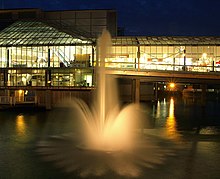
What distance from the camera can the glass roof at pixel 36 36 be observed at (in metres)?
48.0

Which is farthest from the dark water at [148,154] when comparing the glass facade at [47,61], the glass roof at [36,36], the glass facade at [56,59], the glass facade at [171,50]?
the glass facade at [171,50]

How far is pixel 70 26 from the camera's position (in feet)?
216

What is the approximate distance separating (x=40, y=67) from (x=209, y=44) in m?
25.3

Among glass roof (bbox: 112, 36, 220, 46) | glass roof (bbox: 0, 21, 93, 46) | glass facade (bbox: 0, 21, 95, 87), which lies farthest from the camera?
glass roof (bbox: 112, 36, 220, 46)

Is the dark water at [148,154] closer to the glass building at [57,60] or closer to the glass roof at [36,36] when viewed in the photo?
the glass building at [57,60]

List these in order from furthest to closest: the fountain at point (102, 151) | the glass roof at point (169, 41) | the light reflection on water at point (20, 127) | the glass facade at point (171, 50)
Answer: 1. the glass roof at point (169, 41)
2. the glass facade at point (171, 50)
3. the light reflection on water at point (20, 127)
4. the fountain at point (102, 151)

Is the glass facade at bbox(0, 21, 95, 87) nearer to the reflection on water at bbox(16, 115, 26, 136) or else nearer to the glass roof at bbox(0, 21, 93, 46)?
the glass roof at bbox(0, 21, 93, 46)

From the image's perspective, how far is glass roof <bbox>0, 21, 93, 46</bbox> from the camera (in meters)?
48.0

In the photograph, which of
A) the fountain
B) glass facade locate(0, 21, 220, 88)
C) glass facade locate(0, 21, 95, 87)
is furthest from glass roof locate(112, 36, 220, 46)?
the fountain

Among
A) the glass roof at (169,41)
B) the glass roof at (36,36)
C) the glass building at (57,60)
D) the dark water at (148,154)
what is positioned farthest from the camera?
the glass roof at (169,41)

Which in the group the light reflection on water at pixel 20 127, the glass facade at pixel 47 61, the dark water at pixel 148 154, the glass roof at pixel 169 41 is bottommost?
the dark water at pixel 148 154

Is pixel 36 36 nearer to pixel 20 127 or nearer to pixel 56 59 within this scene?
pixel 56 59

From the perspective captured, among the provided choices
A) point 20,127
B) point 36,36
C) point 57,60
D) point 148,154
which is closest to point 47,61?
point 57,60

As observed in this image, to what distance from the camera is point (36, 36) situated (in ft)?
166
